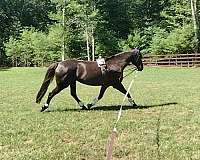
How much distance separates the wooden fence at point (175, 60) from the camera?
4353 centimetres

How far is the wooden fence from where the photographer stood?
43.5 meters

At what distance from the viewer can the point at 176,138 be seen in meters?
8.62

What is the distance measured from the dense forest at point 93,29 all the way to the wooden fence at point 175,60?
12.8ft

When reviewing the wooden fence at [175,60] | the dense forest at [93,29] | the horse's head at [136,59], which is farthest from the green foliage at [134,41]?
the horse's head at [136,59]


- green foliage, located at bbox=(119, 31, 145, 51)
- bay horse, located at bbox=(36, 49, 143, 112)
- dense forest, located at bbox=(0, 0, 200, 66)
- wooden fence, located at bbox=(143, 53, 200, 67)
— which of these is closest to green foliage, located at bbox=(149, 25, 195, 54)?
dense forest, located at bbox=(0, 0, 200, 66)

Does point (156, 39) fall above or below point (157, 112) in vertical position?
above

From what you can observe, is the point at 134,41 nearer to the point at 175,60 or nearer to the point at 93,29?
the point at 93,29

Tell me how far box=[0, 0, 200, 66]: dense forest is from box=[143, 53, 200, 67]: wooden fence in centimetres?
391

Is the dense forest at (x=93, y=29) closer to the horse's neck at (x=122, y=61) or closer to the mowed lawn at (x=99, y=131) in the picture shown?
the horse's neck at (x=122, y=61)

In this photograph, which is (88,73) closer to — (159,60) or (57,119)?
(57,119)

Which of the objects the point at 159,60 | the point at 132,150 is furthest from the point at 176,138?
the point at 159,60

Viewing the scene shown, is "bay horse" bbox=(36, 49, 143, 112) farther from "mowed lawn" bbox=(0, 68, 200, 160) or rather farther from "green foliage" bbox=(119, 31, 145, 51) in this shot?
"green foliage" bbox=(119, 31, 145, 51)

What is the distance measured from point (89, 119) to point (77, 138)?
2.38m

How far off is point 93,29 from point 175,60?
16.3 m
